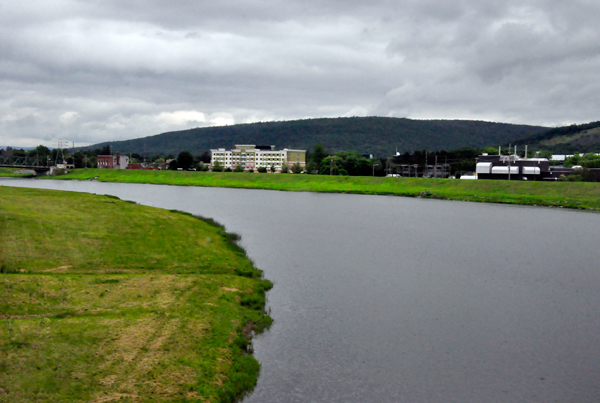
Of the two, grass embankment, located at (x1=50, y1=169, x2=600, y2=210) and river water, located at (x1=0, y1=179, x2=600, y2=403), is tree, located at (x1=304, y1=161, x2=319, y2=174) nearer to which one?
grass embankment, located at (x1=50, y1=169, x2=600, y2=210)

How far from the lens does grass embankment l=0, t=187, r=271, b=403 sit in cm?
1315

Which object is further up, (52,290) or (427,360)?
(52,290)

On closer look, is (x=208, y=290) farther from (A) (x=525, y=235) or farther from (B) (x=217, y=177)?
(B) (x=217, y=177)

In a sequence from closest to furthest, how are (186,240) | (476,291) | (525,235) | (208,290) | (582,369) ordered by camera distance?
(582,369) < (208,290) < (476,291) < (186,240) < (525,235)

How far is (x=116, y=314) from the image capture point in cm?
1756

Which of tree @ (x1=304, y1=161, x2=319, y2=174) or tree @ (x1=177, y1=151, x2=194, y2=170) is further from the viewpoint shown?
tree @ (x1=177, y1=151, x2=194, y2=170)

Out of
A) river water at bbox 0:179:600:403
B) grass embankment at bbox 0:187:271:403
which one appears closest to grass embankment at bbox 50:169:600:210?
river water at bbox 0:179:600:403

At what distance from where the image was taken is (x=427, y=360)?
1833 cm

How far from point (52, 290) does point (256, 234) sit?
2701 cm

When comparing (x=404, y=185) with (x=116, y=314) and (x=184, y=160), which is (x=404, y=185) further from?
(x=116, y=314)

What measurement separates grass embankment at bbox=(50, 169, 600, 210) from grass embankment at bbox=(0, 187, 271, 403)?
3106 inches

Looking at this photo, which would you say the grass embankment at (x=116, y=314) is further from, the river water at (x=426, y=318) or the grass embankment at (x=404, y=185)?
the grass embankment at (x=404, y=185)

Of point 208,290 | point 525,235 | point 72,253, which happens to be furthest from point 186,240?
point 525,235

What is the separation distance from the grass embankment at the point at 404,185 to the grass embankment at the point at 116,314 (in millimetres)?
78892
